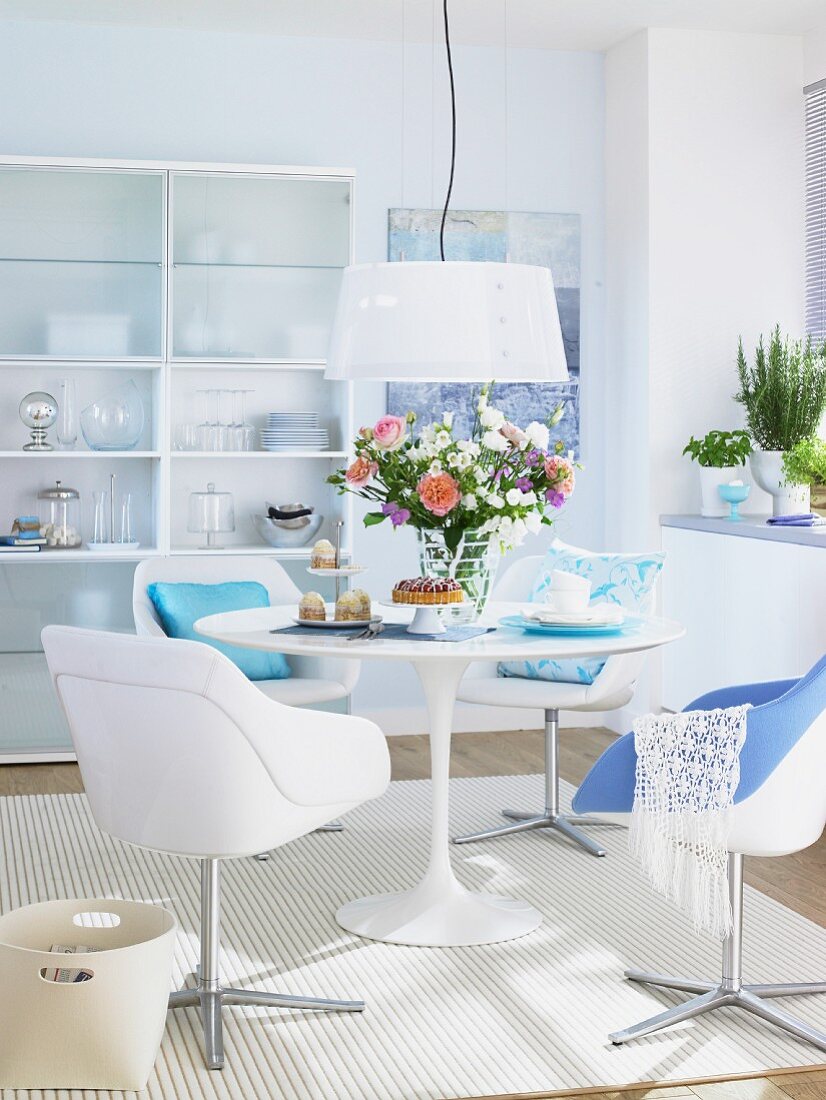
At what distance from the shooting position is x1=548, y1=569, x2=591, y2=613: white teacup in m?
3.33

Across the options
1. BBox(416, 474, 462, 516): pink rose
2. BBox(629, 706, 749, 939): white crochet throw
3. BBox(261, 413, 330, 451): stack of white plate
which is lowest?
BBox(629, 706, 749, 939): white crochet throw

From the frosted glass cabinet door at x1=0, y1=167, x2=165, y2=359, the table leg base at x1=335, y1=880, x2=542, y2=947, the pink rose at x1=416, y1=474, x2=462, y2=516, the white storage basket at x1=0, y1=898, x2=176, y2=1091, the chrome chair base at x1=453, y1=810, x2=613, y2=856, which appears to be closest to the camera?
the white storage basket at x1=0, y1=898, x2=176, y2=1091

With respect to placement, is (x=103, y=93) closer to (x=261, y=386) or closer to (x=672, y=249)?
(x=261, y=386)

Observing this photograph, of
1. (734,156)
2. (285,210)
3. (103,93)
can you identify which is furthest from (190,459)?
(734,156)

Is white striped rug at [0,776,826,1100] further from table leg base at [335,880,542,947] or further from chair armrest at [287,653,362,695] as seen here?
chair armrest at [287,653,362,695]

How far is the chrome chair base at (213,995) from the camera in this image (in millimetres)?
2672

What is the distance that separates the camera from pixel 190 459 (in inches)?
213

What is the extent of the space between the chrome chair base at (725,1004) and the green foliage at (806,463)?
2.39 m

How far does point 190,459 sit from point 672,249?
2.05 meters

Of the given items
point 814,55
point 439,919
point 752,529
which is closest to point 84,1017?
point 439,919

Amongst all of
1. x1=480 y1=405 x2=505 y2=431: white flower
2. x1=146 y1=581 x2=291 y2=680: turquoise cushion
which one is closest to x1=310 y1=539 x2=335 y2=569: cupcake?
x1=480 y1=405 x2=505 y2=431: white flower

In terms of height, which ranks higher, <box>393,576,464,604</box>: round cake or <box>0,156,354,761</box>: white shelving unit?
<box>0,156,354,761</box>: white shelving unit

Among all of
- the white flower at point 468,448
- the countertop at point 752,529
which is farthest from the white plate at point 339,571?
the countertop at point 752,529

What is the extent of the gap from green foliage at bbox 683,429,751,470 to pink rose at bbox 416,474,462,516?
2.38 metres
